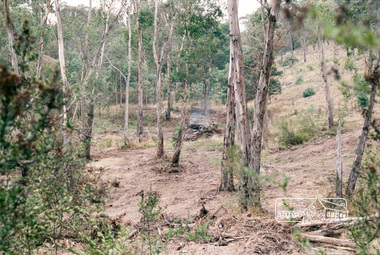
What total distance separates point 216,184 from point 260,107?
4.11 metres

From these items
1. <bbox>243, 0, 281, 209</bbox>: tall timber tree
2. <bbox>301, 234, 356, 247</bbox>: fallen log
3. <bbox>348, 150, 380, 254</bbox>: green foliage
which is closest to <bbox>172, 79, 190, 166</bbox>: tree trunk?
<bbox>243, 0, 281, 209</bbox>: tall timber tree

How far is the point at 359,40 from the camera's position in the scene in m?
1.33

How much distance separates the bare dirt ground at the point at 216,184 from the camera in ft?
14.8

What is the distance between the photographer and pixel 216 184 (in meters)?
9.12

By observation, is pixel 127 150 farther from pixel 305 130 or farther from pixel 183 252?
pixel 183 252

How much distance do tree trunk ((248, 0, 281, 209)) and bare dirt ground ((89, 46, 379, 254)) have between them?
15.2 inches

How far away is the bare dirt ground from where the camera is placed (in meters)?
4.51

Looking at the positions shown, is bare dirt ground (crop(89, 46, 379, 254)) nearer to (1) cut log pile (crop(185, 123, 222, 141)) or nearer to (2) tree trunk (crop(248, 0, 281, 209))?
(2) tree trunk (crop(248, 0, 281, 209))

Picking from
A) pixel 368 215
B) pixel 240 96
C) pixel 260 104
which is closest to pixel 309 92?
pixel 240 96

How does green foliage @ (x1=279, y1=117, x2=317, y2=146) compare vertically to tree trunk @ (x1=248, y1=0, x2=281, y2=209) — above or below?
below

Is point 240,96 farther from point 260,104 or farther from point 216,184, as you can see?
point 216,184

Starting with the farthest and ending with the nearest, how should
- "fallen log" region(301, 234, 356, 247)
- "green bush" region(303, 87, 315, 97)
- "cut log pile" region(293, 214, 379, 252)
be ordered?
"green bush" region(303, 87, 315, 97) < "cut log pile" region(293, 214, 379, 252) < "fallen log" region(301, 234, 356, 247)

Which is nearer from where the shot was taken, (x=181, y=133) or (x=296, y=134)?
(x=181, y=133)

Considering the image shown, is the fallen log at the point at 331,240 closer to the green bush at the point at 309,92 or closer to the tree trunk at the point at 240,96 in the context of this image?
→ the tree trunk at the point at 240,96
